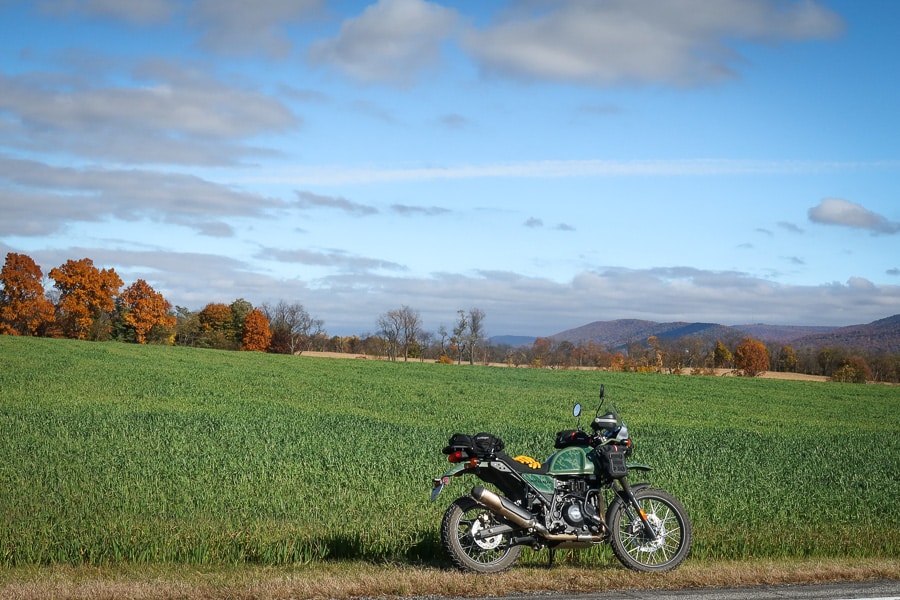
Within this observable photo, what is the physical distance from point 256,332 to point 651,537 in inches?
4046

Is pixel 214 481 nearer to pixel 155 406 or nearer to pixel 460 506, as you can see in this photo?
pixel 460 506

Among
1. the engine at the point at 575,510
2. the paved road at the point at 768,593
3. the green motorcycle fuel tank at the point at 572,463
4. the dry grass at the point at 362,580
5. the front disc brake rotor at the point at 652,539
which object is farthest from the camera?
the front disc brake rotor at the point at 652,539

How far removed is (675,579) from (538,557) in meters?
1.64

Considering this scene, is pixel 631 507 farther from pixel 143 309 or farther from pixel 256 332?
pixel 256 332

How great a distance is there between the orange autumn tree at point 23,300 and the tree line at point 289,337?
0.33ft

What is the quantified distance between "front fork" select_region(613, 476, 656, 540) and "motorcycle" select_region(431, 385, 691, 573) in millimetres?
11

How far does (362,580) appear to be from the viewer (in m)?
8.11

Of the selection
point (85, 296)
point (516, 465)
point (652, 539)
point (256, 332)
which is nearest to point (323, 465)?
point (516, 465)

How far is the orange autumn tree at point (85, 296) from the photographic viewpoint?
92188 mm

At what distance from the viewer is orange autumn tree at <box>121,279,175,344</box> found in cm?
9638

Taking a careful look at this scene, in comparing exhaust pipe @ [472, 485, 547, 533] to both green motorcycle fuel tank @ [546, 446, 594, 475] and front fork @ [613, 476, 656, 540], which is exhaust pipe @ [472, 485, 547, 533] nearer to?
green motorcycle fuel tank @ [546, 446, 594, 475]

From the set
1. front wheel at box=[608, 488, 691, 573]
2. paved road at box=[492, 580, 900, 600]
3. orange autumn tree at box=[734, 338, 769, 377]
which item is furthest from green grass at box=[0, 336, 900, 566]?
orange autumn tree at box=[734, 338, 769, 377]

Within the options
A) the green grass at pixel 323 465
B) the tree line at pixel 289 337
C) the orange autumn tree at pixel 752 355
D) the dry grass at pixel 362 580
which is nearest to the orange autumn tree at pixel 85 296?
the tree line at pixel 289 337

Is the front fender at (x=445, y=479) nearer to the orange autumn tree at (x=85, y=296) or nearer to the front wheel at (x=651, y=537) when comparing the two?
the front wheel at (x=651, y=537)
